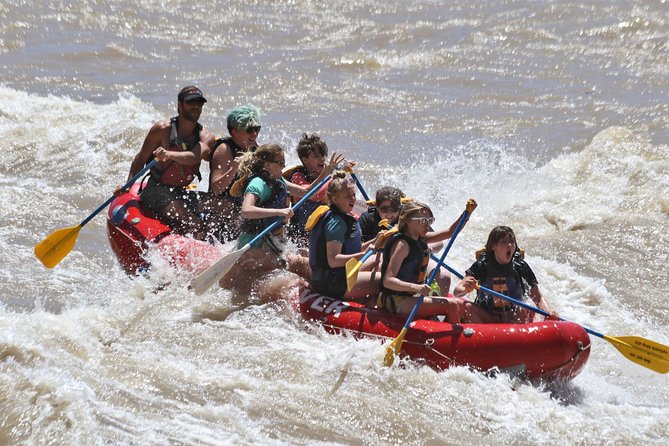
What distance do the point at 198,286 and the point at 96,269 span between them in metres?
A: 1.94

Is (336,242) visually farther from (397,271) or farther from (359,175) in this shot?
(359,175)

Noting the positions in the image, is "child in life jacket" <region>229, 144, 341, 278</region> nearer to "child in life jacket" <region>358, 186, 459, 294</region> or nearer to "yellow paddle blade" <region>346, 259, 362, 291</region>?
"child in life jacket" <region>358, 186, 459, 294</region>

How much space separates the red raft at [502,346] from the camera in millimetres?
6035

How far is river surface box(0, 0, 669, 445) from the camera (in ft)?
18.4

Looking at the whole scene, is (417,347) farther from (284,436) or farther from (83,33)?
(83,33)

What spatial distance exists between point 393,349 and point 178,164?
2.61 meters

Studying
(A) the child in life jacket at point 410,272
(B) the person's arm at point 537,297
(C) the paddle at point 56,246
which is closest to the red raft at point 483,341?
(A) the child in life jacket at point 410,272

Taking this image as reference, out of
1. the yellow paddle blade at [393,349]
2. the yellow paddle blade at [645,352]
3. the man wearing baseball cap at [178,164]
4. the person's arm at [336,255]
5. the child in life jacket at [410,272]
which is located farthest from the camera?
the man wearing baseball cap at [178,164]

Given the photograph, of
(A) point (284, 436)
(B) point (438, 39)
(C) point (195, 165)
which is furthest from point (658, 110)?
(A) point (284, 436)

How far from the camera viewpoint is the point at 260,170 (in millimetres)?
6910

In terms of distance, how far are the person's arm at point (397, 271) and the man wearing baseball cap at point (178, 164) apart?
2066 mm

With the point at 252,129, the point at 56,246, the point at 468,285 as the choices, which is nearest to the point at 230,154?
the point at 252,129

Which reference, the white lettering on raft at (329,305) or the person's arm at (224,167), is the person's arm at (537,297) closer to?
the white lettering on raft at (329,305)

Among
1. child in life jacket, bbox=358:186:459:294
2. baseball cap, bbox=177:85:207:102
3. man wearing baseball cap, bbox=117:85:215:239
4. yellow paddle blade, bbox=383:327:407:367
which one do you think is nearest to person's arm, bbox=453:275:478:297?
child in life jacket, bbox=358:186:459:294
